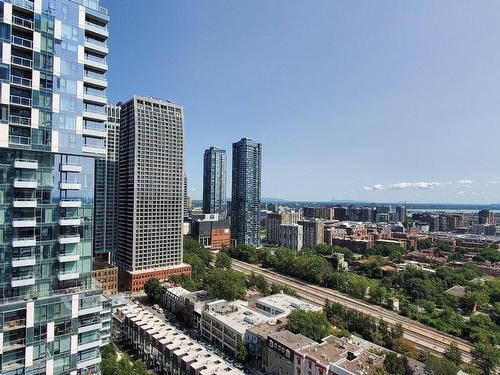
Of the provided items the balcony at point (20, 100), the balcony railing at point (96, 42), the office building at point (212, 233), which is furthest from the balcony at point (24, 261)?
the office building at point (212, 233)

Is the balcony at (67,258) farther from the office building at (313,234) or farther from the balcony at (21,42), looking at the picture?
the office building at (313,234)

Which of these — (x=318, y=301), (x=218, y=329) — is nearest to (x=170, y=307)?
(x=218, y=329)

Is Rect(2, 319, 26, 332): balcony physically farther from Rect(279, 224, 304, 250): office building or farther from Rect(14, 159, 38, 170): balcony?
Rect(279, 224, 304, 250): office building

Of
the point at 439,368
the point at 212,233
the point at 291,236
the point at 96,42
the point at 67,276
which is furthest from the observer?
the point at 291,236

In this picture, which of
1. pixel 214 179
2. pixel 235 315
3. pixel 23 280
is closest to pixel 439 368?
pixel 235 315

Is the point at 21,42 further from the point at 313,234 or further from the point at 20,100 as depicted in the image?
the point at 313,234
